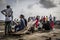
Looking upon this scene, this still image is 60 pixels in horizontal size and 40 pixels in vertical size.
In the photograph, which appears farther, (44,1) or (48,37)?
(44,1)

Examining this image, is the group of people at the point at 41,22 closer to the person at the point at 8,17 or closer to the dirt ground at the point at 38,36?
the dirt ground at the point at 38,36

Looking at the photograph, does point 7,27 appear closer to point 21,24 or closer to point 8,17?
point 8,17

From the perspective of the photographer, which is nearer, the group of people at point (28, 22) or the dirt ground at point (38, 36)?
the dirt ground at point (38, 36)

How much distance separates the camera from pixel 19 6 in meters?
5.02

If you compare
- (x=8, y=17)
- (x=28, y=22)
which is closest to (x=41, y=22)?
(x=28, y=22)

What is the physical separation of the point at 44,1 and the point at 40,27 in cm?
84

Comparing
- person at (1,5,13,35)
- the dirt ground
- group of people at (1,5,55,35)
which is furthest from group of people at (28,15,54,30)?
person at (1,5,13,35)

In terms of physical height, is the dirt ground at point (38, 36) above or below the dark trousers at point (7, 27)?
below

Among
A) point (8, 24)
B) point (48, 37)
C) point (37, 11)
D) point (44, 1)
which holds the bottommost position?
point (48, 37)

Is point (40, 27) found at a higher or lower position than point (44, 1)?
lower

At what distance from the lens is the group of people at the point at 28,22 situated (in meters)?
4.87

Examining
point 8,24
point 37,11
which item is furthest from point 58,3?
point 8,24

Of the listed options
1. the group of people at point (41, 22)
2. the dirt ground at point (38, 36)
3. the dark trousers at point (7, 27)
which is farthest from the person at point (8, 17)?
the group of people at point (41, 22)

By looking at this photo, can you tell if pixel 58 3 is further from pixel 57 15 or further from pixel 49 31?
pixel 49 31
